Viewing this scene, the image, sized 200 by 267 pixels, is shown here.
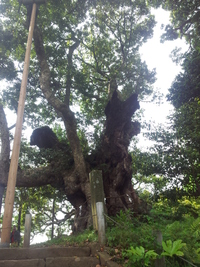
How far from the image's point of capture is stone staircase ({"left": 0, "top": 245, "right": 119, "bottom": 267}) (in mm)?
3611

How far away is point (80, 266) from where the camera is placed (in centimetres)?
364

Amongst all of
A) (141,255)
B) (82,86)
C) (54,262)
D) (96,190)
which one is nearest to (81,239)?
(96,190)

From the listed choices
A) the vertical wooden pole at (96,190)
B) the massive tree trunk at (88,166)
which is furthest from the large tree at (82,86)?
the vertical wooden pole at (96,190)

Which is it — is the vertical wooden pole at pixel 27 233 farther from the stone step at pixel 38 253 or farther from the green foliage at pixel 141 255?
the green foliage at pixel 141 255

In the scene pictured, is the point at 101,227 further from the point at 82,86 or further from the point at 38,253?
the point at 82,86

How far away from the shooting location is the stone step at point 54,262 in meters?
3.59

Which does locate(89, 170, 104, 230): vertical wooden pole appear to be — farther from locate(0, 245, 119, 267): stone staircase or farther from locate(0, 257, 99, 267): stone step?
locate(0, 257, 99, 267): stone step

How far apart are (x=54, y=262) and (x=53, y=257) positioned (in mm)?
268

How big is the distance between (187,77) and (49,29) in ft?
29.8

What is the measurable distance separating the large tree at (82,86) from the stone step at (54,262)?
4583 millimetres

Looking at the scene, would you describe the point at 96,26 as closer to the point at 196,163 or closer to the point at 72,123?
the point at 72,123

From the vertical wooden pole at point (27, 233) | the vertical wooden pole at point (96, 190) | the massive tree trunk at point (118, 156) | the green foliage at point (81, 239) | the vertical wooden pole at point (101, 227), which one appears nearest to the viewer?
the vertical wooden pole at point (101, 227)

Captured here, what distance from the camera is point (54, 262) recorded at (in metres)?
3.69


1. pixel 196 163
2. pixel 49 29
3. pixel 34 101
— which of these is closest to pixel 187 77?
pixel 196 163
